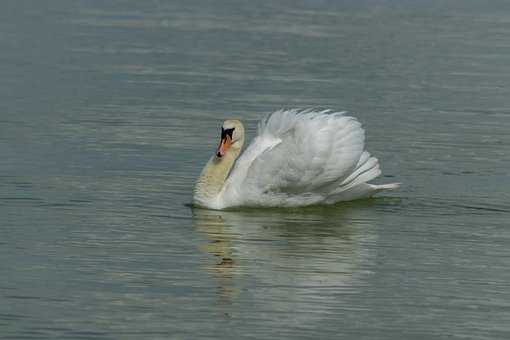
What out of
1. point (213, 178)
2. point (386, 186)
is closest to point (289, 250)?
point (213, 178)

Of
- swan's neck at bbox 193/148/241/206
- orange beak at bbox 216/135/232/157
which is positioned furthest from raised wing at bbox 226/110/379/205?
orange beak at bbox 216/135/232/157

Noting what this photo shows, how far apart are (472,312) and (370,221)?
11.4 feet

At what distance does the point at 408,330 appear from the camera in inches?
380

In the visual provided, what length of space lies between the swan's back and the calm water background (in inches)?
7.0

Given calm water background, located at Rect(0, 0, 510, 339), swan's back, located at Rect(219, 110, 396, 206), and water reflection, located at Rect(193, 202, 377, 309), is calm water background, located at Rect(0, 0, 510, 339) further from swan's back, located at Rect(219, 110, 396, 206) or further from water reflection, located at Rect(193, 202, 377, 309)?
swan's back, located at Rect(219, 110, 396, 206)

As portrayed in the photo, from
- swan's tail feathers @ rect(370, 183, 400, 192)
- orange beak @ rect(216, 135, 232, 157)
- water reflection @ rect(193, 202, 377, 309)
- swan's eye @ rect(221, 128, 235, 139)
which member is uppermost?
swan's eye @ rect(221, 128, 235, 139)

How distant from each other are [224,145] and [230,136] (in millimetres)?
117

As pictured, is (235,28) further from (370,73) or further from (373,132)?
(373,132)

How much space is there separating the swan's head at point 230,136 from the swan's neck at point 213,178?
0.24 ft

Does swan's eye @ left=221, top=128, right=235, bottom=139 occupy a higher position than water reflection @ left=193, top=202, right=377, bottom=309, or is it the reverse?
swan's eye @ left=221, top=128, right=235, bottom=139

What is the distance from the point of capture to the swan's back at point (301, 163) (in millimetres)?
13883

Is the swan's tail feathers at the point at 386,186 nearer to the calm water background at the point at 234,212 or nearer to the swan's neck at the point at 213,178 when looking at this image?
the calm water background at the point at 234,212

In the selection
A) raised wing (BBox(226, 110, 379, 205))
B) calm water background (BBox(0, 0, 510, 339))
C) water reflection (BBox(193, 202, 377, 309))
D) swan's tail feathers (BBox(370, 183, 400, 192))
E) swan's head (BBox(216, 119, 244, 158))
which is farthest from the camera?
swan's head (BBox(216, 119, 244, 158))

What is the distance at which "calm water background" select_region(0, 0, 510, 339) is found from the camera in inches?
393
